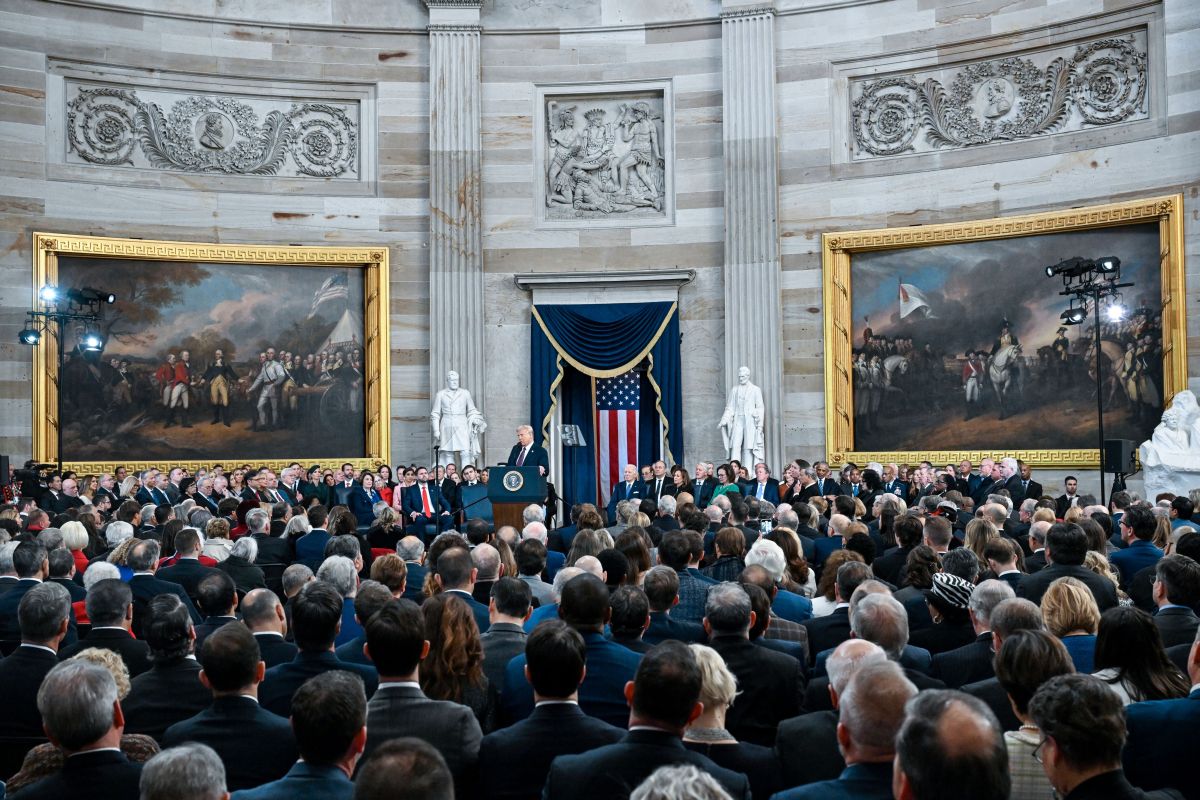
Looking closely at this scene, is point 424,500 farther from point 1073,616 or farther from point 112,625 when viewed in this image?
point 1073,616

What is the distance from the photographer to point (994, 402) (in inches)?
826

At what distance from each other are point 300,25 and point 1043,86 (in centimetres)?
1355

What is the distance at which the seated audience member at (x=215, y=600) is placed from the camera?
6.83 m

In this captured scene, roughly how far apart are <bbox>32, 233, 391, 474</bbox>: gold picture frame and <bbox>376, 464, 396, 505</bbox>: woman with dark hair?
2001mm

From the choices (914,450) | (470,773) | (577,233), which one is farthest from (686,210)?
(470,773)

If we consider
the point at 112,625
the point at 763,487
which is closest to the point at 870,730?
the point at 112,625

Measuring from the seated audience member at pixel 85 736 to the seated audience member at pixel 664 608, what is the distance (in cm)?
317

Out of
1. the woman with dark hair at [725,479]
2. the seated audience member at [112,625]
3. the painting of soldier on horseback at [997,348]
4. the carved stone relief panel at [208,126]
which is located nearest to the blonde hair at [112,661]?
the seated audience member at [112,625]

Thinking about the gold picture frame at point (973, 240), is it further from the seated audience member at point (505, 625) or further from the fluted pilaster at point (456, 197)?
the seated audience member at point (505, 625)

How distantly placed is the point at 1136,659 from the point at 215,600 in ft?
15.6

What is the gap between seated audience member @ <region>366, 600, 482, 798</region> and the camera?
15.1 feet

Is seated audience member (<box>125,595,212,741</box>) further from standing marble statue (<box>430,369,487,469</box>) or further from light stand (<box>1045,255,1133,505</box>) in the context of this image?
standing marble statue (<box>430,369,487,469</box>)

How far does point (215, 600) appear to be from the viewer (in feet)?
22.5

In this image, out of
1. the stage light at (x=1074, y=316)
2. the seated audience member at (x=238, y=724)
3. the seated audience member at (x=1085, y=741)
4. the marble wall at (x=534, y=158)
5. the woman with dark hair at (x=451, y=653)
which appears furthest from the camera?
the marble wall at (x=534, y=158)
